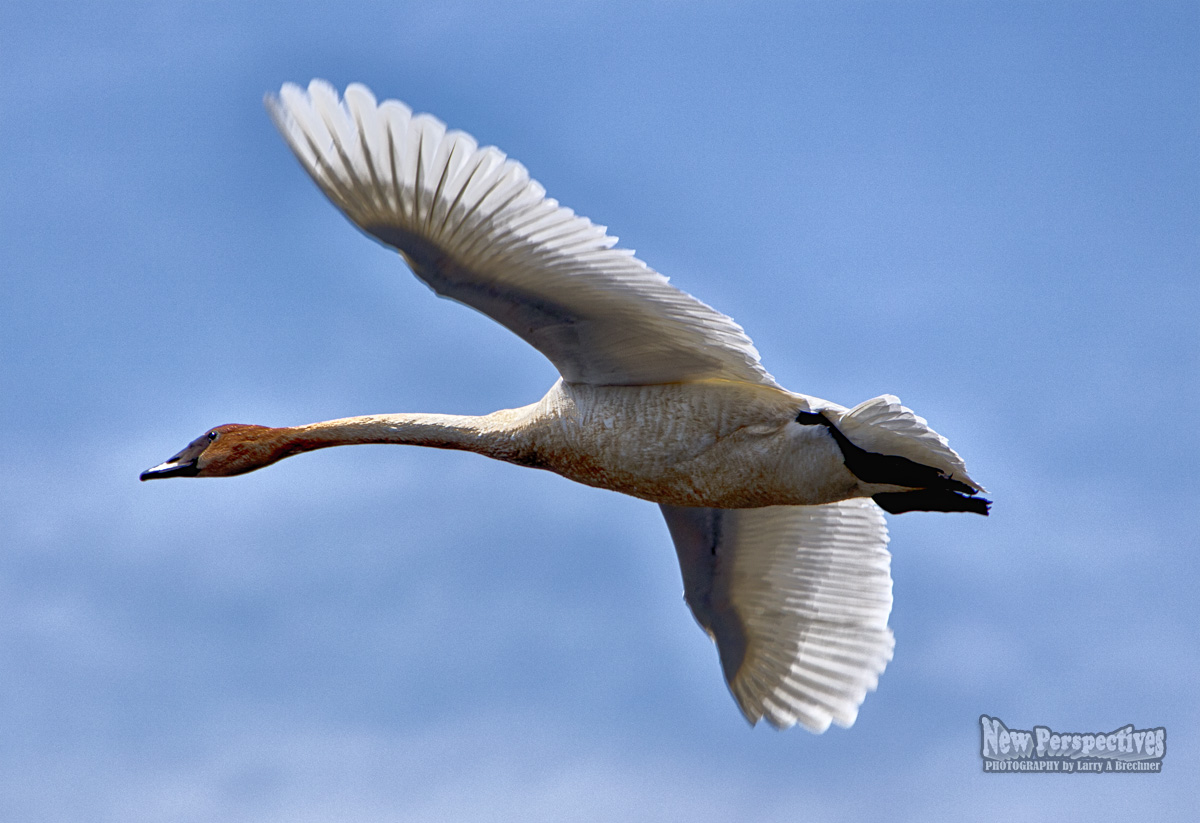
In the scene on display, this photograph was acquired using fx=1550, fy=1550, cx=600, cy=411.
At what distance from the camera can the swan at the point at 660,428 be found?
8.51 meters

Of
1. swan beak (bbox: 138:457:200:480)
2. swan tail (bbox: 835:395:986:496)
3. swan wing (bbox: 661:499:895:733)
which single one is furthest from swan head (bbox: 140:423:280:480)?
swan tail (bbox: 835:395:986:496)

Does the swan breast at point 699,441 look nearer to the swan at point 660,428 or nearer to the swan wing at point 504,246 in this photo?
the swan at point 660,428

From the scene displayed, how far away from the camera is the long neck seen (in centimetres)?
1050

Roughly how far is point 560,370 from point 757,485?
1509 mm

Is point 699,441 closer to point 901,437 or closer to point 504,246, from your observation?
point 901,437

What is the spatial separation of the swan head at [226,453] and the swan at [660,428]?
2 cm

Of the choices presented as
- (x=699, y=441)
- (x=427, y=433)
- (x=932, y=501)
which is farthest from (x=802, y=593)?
(x=427, y=433)

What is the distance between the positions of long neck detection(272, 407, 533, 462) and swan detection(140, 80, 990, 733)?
1 cm

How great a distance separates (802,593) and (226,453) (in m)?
4.56

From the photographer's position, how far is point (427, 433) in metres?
10.8

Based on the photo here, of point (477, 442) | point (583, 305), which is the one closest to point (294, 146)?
point (583, 305)

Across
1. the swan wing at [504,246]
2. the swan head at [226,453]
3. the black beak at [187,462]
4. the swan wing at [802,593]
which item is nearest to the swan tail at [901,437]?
the swan wing at [504,246]

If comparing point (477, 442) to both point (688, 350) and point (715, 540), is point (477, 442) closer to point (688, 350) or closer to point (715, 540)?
point (688, 350)

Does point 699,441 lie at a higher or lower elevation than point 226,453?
lower
